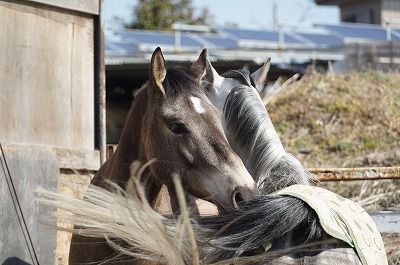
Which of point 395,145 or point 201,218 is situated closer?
point 201,218

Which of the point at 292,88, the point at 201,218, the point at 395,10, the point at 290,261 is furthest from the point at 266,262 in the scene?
the point at 395,10

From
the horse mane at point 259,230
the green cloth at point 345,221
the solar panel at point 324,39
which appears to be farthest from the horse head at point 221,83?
the solar panel at point 324,39

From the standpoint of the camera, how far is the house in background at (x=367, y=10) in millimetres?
42188

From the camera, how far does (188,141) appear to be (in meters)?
4.30

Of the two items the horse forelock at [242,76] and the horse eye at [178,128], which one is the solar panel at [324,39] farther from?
the horse eye at [178,128]

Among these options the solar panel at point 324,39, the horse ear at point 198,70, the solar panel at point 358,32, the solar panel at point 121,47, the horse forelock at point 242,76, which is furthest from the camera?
the solar panel at point 358,32

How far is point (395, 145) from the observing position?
29.2 feet

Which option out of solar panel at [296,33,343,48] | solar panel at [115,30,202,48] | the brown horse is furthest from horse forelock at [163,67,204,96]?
solar panel at [296,33,343,48]

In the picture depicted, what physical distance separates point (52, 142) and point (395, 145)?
4365 mm

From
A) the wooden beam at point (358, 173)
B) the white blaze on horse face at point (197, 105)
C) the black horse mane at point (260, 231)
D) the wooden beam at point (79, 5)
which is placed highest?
the wooden beam at point (79, 5)

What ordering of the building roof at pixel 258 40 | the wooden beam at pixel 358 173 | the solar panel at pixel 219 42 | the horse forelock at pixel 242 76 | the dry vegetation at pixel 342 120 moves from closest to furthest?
the horse forelock at pixel 242 76 < the wooden beam at pixel 358 173 < the dry vegetation at pixel 342 120 < the building roof at pixel 258 40 < the solar panel at pixel 219 42

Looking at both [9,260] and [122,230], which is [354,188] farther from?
[122,230]

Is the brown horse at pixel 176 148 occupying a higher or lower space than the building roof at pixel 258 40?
higher

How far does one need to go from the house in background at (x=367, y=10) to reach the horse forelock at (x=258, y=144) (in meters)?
38.2
